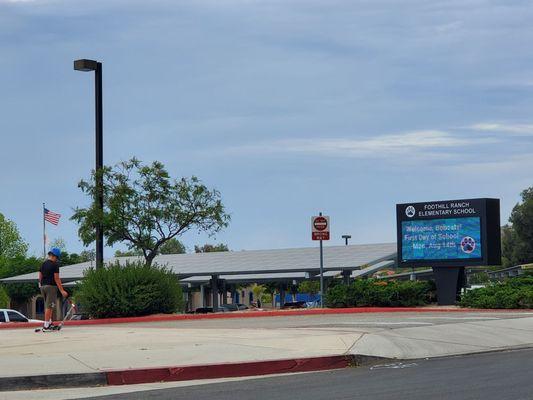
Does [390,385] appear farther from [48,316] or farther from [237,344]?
[48,316]

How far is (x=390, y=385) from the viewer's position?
477 inches

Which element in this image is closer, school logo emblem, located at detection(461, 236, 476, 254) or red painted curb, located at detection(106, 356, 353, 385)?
red painted curb, located at detection(106, 356, 353, 385)

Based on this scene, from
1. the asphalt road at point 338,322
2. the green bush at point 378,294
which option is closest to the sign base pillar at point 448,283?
the green bush at point 378,294

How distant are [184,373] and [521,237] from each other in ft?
318

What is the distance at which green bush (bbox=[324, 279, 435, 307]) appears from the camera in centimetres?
3091

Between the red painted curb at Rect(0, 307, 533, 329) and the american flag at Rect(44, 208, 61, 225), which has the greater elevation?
the american flag at Rect(44, 208, 61, 225)

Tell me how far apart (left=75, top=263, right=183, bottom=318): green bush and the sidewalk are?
7293 millimetres

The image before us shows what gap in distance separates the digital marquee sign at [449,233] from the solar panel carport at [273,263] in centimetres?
1182

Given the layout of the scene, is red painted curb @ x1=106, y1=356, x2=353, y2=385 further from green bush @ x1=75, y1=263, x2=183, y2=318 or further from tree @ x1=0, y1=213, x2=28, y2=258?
tree @ x1=0, y1=213, x2=28, y2=258

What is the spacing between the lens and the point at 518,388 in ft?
37.9

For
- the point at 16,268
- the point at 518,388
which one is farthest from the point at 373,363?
the point at 16,268

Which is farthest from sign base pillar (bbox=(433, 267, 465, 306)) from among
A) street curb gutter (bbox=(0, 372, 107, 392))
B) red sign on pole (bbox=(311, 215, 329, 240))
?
street curb gutter (bbox=(0, 372, 107, 392))

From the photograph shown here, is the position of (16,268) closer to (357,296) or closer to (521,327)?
(357,296)

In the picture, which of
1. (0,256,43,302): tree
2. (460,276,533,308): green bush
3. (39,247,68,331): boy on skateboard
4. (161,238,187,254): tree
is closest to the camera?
(39,247,68,331): boy on skateboard
